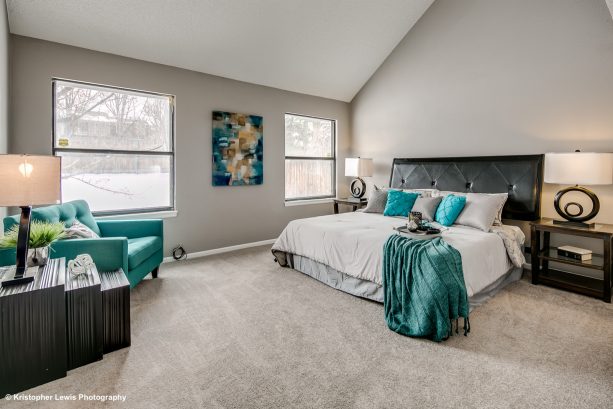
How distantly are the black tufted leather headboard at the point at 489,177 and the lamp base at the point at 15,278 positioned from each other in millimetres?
4347

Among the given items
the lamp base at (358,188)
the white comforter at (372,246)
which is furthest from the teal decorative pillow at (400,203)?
the lamp base at (358,188)

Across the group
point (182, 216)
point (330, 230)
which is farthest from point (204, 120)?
point (330, 230)

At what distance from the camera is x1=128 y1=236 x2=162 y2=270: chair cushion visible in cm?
291

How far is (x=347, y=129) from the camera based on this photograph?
6078mm

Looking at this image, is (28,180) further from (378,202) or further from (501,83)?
(501,83)

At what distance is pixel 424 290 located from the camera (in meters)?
2.31

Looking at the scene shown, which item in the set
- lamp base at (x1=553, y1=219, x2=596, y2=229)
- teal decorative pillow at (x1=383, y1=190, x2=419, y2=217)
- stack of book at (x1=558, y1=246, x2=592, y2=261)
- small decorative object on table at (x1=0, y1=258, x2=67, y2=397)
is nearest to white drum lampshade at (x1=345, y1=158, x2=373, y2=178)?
teal decorative pillow at (x1=383, y1=190, x2=419, y2=217)

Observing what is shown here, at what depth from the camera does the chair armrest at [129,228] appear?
341cm

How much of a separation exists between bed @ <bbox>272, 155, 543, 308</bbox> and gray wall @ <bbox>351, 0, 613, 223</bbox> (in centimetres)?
22

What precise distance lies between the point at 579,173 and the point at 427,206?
140 cm

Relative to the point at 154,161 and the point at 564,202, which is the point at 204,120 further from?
the point at 564,202

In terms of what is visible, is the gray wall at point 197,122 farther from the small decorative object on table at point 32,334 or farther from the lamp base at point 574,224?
the lamp base at point 574,224

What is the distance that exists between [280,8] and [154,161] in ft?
7.81

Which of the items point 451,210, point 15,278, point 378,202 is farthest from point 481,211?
point 15,278
